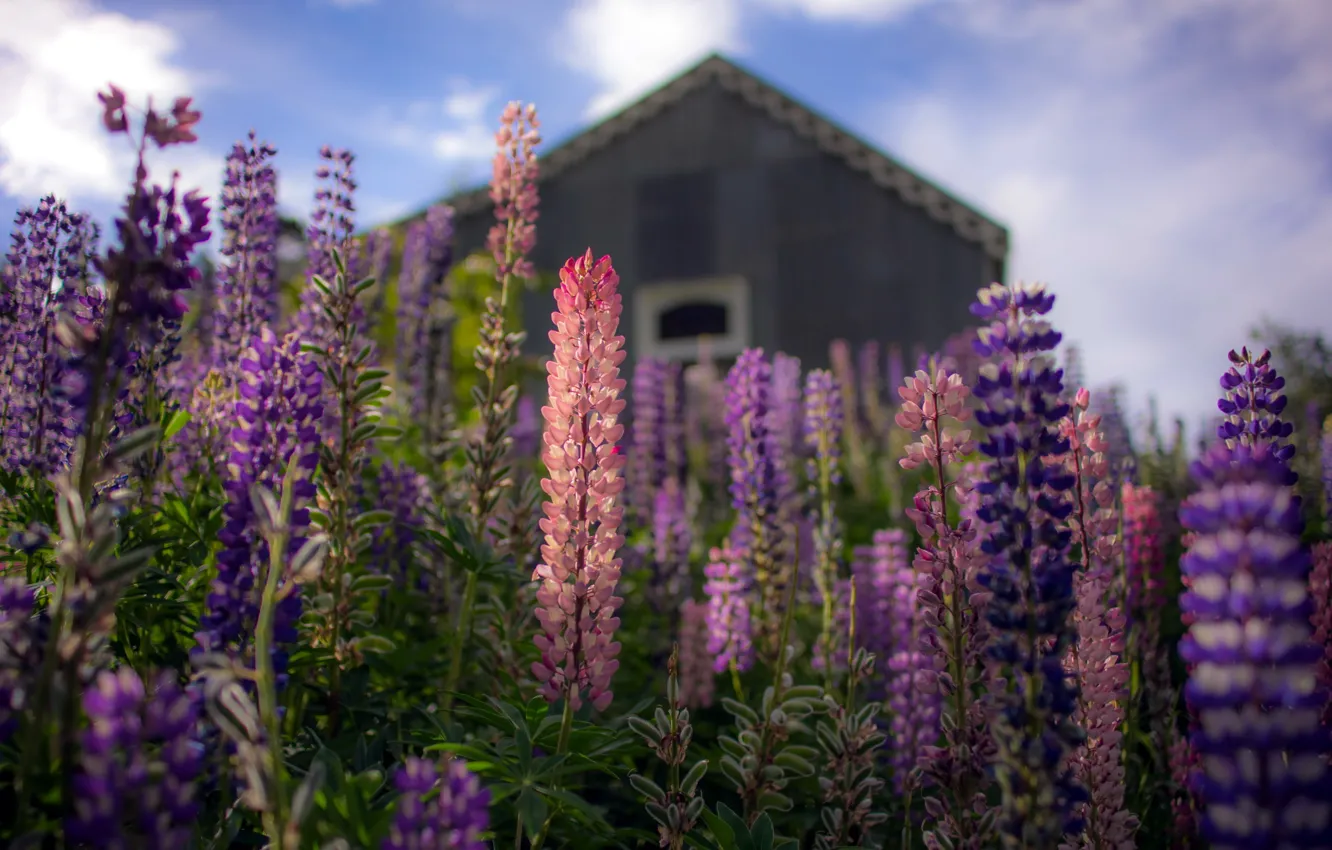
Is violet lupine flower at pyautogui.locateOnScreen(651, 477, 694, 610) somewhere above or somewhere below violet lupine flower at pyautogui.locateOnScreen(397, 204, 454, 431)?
below

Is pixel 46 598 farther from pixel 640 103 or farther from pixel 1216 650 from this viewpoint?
pixel 640 103

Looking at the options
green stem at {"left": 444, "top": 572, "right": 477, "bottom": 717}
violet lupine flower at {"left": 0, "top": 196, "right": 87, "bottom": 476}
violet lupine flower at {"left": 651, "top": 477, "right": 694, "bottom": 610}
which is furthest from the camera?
Answer: violet lupine flower at {"left": 651, "top": 477, "right": 694, "bottom": 610}

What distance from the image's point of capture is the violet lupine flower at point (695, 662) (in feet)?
12.1

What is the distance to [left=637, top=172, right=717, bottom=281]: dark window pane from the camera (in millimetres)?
17094

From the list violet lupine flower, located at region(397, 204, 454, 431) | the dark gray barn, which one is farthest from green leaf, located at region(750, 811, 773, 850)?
the dark gray barn

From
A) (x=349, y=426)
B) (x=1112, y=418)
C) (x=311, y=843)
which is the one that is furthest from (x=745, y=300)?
(x=311, y=843)

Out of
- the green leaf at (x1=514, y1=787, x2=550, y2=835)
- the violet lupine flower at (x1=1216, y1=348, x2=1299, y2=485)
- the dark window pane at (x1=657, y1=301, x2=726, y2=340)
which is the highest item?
the dark window pane at (x1=657, y1=301, x2=726, y2=340)

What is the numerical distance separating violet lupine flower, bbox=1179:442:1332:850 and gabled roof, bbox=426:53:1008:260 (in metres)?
15.5

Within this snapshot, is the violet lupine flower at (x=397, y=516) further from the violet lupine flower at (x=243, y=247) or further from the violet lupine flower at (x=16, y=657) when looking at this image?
the violet lupine flower at (x=16, y=657)

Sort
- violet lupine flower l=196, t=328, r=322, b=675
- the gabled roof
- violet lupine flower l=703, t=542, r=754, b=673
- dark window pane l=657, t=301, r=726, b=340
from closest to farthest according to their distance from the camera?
violet lupine flower l=196, t=328, r=322, b=675, violet lupine flower l=703, t=542, r=754, b=673, the gabled roof, dark window pane l=657, t=301, r=726, b=340

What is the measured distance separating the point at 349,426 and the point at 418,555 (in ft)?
2.90

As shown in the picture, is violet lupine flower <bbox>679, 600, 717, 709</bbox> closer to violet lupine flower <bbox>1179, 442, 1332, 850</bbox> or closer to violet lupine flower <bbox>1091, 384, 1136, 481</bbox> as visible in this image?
violet lupine flower <bbox>1091, 384, 1136, 481</bbox>

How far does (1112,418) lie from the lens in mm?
5543

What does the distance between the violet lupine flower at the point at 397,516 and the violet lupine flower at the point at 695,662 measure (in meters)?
1.18
